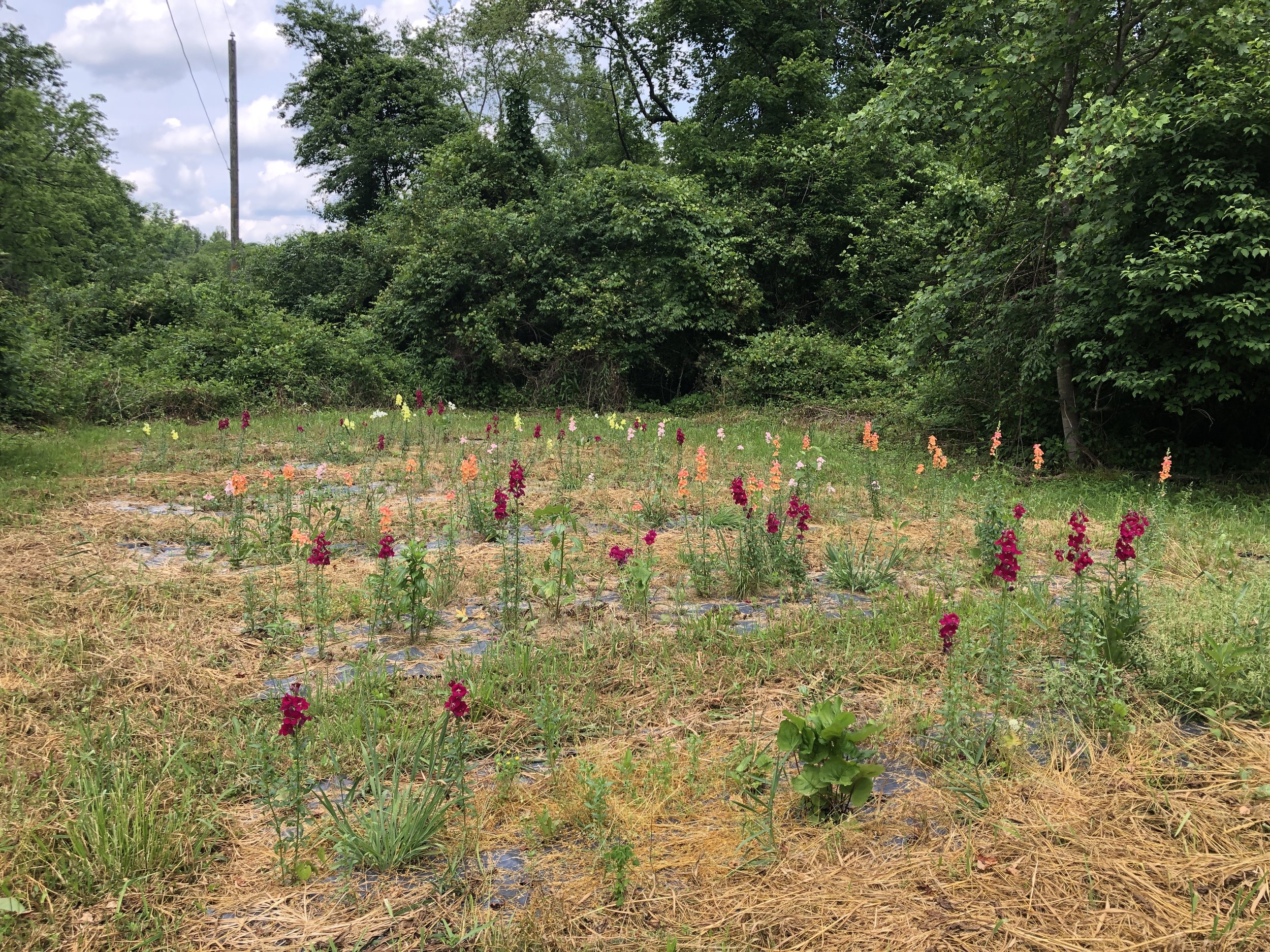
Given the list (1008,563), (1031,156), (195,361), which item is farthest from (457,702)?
(195,361)

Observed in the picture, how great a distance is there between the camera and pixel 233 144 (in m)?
21.8

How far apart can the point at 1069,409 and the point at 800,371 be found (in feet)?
18.9

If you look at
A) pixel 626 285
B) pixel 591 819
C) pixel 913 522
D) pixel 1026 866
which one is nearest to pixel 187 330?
pixel 626 285

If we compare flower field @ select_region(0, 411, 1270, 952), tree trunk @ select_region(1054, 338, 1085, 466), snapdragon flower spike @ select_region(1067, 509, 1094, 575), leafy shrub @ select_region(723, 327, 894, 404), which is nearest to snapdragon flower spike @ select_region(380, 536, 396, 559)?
flower field @ select_region(0, 411, 1270, 952)

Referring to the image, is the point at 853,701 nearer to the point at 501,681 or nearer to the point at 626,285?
the point at 501,681

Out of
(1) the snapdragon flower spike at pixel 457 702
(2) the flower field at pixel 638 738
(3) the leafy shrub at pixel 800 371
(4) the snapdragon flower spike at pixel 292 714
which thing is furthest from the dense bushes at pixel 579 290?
(4) the snapdragon flower spike at pixel 292 714

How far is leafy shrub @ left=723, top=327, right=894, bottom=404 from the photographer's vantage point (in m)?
13.5

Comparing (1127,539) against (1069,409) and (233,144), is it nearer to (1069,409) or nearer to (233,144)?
(1069,409)

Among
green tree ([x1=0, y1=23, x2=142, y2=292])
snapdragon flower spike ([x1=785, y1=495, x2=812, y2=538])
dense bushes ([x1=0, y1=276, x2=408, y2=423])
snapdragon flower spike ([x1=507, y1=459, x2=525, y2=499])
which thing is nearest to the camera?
snapdragon flower spike ([x1=507, y1=459, x2=525, y2=499])

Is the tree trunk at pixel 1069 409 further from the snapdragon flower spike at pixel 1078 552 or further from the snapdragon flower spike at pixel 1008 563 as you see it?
the snapdragon flower spike at pixel 1008 563

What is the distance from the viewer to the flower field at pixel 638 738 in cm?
190

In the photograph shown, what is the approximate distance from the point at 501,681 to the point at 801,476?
3.76m

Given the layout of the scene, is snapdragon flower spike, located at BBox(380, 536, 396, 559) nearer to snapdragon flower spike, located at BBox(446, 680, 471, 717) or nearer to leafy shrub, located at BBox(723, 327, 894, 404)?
snapdragon flower spike, located at BBox(446, 680, 471, 717)

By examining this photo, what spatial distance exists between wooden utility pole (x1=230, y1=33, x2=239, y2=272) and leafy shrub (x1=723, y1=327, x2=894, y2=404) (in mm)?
16083
